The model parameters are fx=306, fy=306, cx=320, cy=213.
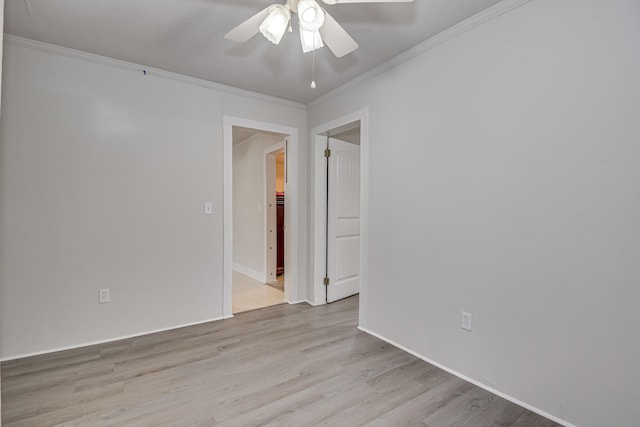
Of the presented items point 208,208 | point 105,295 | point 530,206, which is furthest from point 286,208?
point 530,206

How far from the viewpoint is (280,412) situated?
1.77 m

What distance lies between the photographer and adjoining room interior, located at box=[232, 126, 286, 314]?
4505mm

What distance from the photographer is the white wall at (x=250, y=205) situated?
4785 millimetres

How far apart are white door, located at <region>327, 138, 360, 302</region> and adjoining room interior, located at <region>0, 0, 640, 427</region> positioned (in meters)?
0.46

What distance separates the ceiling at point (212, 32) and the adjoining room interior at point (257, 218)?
1525 mm

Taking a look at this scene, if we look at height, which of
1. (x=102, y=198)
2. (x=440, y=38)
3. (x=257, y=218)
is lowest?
(x=257, y=218)

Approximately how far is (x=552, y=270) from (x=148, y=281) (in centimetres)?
308

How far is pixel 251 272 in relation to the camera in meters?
5.12

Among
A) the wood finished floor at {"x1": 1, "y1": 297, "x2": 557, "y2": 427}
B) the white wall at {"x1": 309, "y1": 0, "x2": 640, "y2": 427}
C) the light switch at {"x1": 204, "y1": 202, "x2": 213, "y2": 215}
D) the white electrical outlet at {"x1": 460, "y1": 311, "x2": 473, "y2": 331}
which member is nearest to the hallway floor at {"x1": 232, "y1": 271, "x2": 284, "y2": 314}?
the wood finished floor at {"x1": 1, "y1": 297, "x2": 557, "y2": 427}

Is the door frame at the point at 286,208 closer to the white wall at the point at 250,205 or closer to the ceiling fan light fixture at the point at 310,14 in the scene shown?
the white wall at the point at 250,205

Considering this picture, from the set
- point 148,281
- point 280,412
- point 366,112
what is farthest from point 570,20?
point 148,281

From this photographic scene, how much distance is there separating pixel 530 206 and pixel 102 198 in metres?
3.19

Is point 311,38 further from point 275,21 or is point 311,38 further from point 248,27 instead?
point 248,27

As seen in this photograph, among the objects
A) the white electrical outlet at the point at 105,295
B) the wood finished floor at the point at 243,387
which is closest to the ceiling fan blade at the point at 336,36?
the wood finished floor at the point at 243,387
